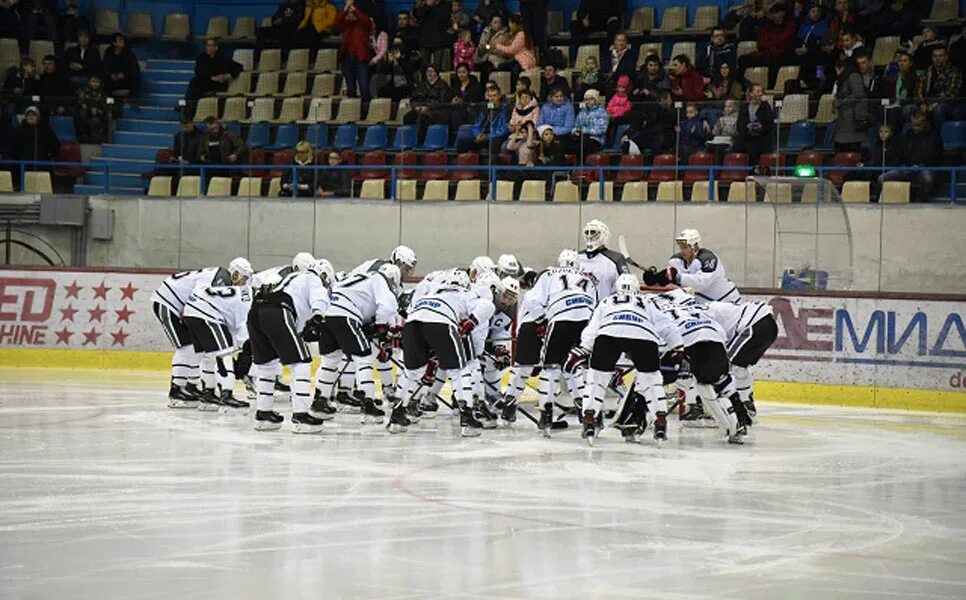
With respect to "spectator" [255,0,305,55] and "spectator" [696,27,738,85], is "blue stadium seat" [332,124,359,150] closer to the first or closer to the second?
"spectator" [696,27,738,85]

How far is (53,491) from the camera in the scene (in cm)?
893

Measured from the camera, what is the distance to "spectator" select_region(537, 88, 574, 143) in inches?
633

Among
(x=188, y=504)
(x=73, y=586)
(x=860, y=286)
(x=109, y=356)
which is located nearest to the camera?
(x=73, y=586)

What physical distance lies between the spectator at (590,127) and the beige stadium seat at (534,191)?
0.51 meters

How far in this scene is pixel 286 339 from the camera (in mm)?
11680

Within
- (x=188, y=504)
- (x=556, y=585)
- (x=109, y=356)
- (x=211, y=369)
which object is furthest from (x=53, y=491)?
(x=109, y=356)

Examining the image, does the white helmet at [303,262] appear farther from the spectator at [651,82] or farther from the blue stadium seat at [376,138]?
the spectator at [651,82]

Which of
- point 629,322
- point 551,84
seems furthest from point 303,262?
point 551,84

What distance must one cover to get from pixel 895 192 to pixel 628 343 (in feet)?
15.3

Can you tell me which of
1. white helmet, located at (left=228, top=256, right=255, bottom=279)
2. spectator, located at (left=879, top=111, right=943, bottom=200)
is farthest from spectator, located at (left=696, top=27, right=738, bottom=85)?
white helmet, located at (left=228, top=256, right=255, bottom=279)

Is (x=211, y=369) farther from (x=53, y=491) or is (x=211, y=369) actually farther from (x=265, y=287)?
(x=53, y=491)

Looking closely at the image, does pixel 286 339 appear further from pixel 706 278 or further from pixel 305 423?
pixel 706 278

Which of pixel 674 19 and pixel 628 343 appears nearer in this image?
pixel 628 343

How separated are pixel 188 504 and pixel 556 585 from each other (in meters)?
2.75
